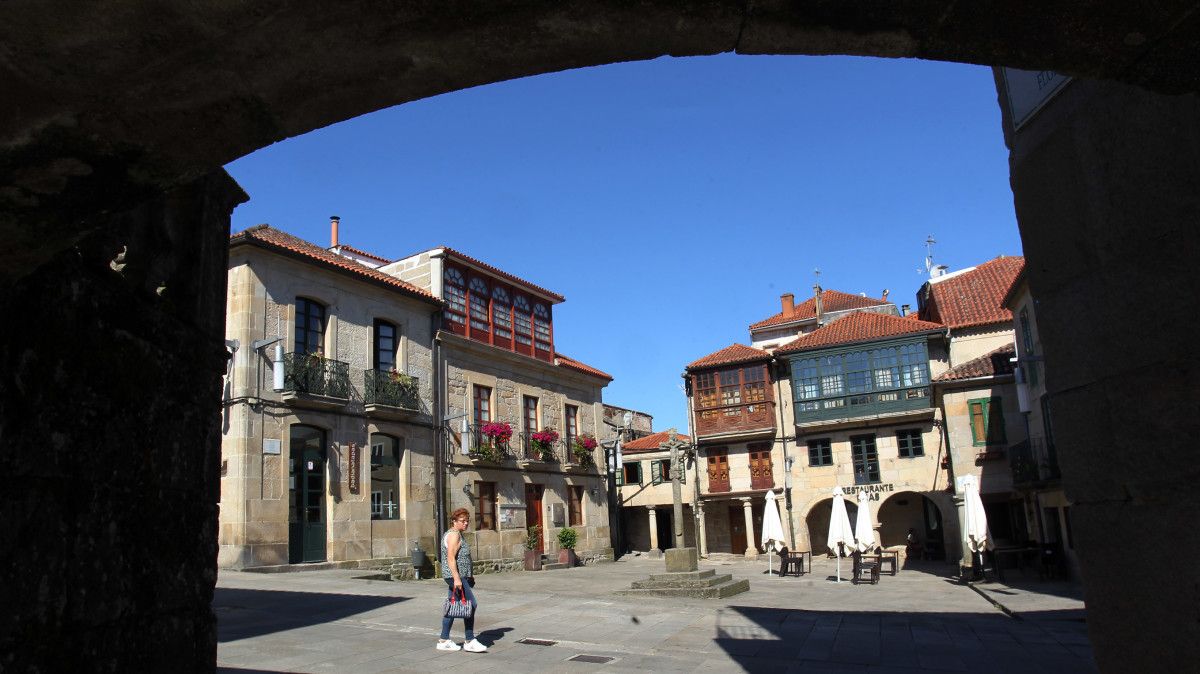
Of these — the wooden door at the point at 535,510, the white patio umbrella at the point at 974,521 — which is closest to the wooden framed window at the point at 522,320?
the wooden door at the point at 535,510

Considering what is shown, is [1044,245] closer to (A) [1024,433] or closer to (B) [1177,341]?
(B) [1177,341]

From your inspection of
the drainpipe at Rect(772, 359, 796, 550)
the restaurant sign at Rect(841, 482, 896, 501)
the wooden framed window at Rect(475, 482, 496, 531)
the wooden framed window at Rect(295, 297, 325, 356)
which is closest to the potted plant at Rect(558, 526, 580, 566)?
the wooden framed window at Rect(475, 482, 496, 531)

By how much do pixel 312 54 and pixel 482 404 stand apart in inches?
845

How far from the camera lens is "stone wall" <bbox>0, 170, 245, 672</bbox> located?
2135mm

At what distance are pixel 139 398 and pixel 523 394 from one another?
21968mm

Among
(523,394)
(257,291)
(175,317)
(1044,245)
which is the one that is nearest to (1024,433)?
(523,394)

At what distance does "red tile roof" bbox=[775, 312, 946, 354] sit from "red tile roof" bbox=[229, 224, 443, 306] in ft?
45.1

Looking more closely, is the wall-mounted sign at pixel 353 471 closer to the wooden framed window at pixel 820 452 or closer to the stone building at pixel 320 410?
the stone building at pixel 320 410

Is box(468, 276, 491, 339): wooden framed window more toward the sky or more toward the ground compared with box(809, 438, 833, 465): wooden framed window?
more toward the sky

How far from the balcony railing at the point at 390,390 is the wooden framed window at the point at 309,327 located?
4.34 ft

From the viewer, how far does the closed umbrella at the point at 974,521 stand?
16.2 metres

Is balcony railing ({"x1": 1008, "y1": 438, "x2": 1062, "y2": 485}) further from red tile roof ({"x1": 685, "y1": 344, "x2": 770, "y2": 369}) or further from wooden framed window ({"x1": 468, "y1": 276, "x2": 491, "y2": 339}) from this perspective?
wooden framed window ({"x1": 468, "y1": 276, "x2": 491, "y2": 339})

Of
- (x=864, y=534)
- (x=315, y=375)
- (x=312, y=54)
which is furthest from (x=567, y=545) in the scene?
(x=312, y=54)

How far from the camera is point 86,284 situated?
242 cm
